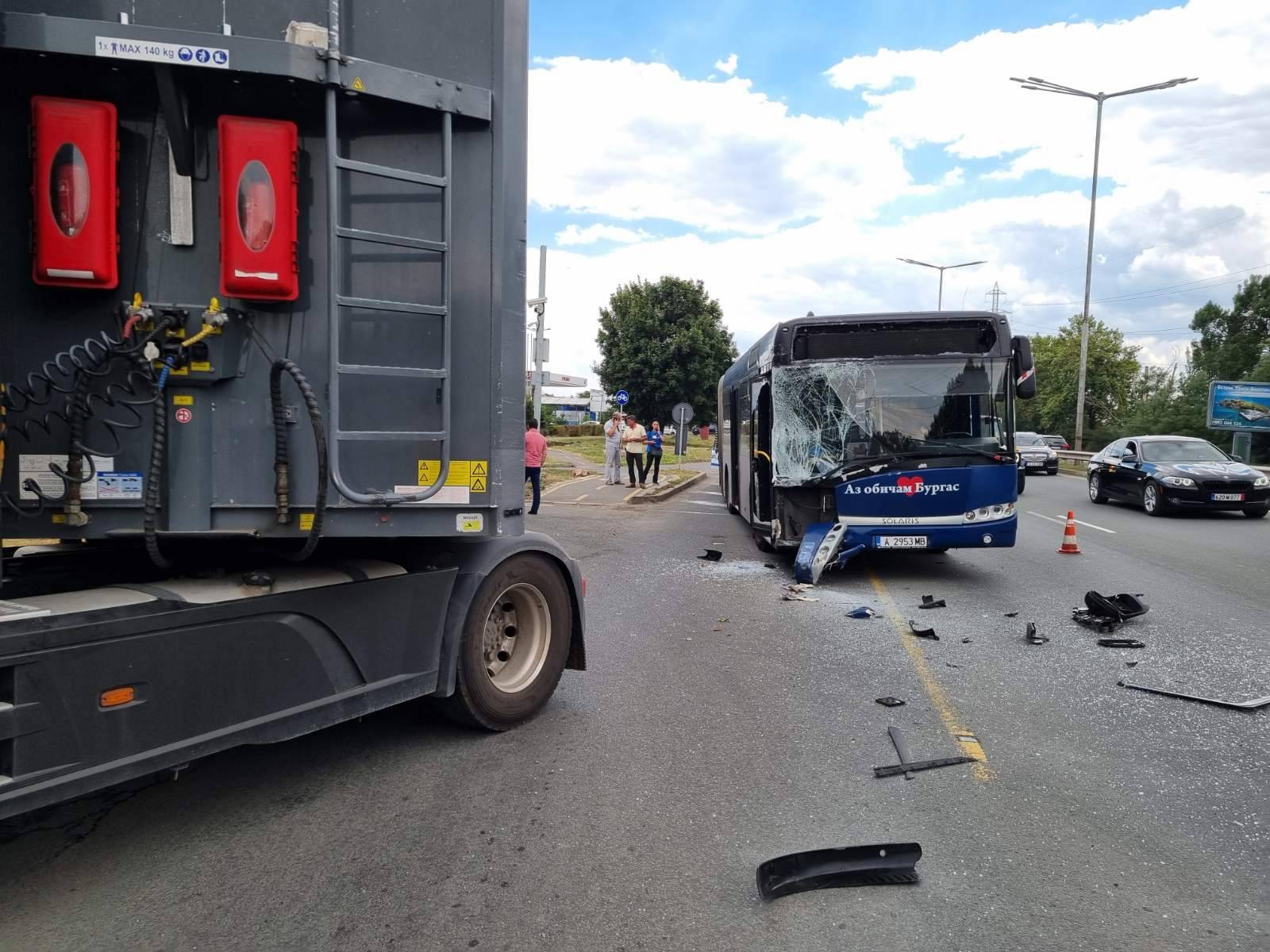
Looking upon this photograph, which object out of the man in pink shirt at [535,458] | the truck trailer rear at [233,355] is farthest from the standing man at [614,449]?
the truck trailer rear at [233,355]

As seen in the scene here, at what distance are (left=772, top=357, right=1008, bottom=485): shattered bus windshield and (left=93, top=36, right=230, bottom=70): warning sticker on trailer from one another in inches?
286

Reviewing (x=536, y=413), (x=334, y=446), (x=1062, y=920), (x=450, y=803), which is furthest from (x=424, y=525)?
(x=536, y=413)

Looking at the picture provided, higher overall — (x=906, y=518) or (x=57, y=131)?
(x=57, y=131)

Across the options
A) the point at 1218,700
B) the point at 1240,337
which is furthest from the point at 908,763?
the point at 1240,337

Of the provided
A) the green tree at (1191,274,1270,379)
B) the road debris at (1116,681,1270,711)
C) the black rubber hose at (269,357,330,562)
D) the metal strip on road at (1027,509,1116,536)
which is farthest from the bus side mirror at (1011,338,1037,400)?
the green tree at (1191,274,1270,379)

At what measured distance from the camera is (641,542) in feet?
42.3

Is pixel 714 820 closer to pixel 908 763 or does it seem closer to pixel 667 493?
pixel 908 763

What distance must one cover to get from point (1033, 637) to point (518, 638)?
4399 mm

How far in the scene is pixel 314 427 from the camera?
11.4 feet

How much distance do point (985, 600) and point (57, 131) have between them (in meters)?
8.28

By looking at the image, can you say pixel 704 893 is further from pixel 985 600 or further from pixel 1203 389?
pixel 1203 389

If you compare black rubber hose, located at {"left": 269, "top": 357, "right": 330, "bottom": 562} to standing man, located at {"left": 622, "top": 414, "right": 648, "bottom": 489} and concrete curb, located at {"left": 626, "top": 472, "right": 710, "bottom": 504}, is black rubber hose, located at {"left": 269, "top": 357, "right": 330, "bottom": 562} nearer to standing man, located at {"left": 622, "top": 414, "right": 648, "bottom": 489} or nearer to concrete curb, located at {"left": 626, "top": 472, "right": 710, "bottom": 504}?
concrete curb, located at {"left": 626, "top": 472, "right": 710, "bottom": 504}

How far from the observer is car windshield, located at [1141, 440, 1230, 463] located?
1792cm

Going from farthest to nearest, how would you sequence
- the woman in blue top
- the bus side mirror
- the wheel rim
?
the woman in blue top < the bus side mirror < the wheel rim
